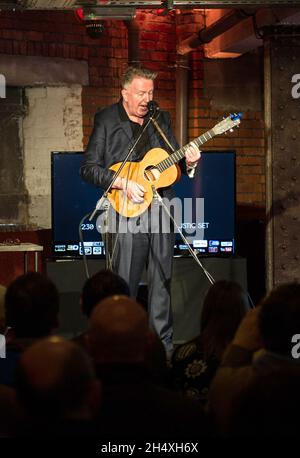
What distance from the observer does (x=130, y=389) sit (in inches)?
124

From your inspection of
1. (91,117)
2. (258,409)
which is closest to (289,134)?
(91,117)

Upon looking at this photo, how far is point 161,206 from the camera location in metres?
6.88

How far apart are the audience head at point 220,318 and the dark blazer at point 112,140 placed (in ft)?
8.27

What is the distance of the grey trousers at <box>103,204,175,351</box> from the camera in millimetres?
6852

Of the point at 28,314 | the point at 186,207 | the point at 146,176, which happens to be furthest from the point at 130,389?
the point at 186,207

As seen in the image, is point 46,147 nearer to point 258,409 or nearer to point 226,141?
point 226,141

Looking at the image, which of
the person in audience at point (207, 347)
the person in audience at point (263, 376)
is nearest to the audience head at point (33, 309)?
the person in audience at point (207, 347)

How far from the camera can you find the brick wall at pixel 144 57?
9.27 metres

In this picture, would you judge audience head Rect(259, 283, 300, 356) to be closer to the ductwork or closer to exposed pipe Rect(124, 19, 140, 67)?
the ductwork

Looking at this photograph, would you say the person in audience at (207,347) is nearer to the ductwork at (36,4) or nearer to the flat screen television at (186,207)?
the ductwork at (36,4)

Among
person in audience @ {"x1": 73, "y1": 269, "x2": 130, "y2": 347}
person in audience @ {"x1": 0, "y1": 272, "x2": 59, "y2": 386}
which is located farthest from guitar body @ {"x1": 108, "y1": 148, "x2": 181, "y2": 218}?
person in audience @ {"x1": 0, "y1": 272, "x2": 59, "y2": 386}

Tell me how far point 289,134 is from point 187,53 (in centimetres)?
225

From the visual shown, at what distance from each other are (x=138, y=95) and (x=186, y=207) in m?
1.82
